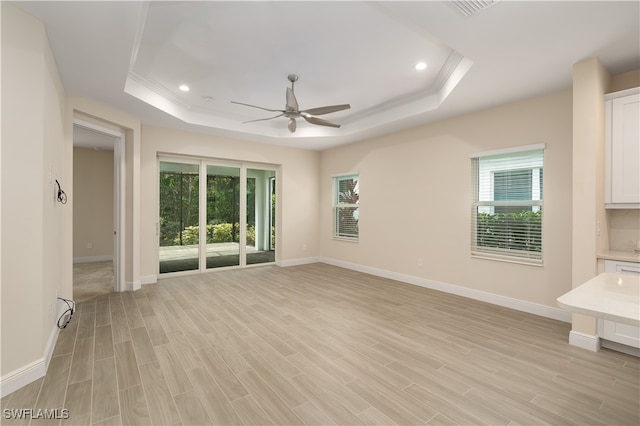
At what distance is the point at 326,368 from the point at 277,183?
494 cm

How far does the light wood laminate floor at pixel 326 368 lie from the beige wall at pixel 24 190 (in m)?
0.38

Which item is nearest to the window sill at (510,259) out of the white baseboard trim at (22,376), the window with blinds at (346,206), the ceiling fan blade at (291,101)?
the window with blinds at (346,206)

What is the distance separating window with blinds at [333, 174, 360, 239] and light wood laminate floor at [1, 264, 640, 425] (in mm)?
2754

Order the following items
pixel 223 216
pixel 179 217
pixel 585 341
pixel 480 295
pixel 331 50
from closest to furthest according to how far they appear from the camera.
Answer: pixel 585 341, pixel 331 50, pixel 480 295, pixel 179 217, pixel 223 216

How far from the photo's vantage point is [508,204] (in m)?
3.99

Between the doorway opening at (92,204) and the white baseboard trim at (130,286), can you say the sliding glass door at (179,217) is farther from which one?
the doorway opening at (92,204)

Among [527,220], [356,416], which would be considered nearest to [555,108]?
[527,220]

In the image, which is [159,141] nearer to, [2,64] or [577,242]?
[2,64]

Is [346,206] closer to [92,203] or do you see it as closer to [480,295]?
[480,295]

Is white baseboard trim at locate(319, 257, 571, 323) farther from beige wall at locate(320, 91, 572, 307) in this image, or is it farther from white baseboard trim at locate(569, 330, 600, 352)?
white baseboard trim at locate(569, 330, 600, 352)

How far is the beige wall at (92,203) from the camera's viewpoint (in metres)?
6.95

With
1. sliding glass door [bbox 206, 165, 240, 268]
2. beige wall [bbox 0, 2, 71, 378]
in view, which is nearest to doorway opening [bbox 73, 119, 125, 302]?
sliding glass door [bbox 206, 165, 240, 268]

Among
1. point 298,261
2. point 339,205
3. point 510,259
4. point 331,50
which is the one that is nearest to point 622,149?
point 510,259

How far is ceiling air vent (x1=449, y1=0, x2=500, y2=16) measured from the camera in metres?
2.07
